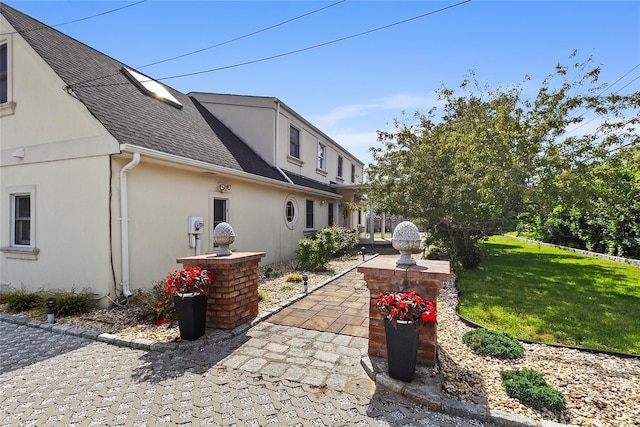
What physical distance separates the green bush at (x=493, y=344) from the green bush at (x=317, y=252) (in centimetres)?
538

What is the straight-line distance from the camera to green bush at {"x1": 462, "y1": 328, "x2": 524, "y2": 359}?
12.0ft

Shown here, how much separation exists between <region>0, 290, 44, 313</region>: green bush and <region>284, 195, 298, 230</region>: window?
690 cm

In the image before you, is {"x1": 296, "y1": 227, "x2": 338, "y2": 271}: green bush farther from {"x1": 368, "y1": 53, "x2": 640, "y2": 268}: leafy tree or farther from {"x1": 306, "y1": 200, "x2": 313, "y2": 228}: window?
{"x1": 306, "y1": 200, "x2": 313, "y2": 228}: window

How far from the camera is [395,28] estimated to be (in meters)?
6.02

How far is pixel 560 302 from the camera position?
598 centimetres

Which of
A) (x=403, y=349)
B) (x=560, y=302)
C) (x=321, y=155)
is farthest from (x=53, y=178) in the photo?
(x=321, y=155)

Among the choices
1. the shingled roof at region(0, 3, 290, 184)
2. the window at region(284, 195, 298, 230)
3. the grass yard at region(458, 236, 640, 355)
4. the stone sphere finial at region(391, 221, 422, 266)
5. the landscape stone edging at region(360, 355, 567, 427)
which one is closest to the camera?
the landscape stone edging at region(360, 355, 567, 427)

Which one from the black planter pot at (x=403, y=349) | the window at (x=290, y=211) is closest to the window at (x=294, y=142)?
the window at (x=290, y=211)

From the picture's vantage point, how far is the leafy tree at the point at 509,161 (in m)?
6.74

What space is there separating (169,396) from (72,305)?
12.4 ft

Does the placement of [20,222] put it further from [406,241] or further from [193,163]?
[406,241]

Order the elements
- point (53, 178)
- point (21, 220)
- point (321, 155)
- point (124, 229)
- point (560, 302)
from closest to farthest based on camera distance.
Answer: point (124, 229) < point (560, 302) < point (53, 178) < point (21, 220) < point (321, 155)

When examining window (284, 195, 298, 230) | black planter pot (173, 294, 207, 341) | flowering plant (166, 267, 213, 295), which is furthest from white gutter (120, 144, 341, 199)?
black planter pot (173, 294, 207, 341)

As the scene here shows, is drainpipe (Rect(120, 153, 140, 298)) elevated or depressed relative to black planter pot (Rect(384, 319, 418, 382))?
elevated
